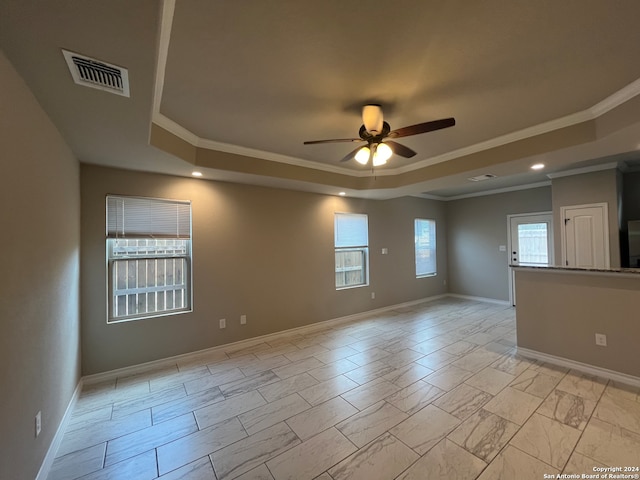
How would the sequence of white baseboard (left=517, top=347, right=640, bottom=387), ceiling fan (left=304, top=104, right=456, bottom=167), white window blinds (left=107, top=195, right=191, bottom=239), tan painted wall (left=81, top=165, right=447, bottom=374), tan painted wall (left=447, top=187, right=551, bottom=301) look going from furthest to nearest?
1. tan painted wall (left=447, top=187, right=551, bottom=301)
2. white window blinds (left=107, top=195, right=191, bottom=239)
3. tan painted wall (left=81, top=165, right=447, bottom=374)
4. white baseboard (left=517, top=347, right=640, bottom=387)
5. ceiling fan (left=304, top=104, right=456, bottom=167)

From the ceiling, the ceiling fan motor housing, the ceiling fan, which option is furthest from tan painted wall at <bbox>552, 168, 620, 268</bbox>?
the ceiling fan motor housing

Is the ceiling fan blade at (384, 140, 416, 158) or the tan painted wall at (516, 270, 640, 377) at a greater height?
the ceiling fan blade at (384, 140, 416, 158)

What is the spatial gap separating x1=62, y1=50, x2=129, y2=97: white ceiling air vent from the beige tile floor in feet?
8.05

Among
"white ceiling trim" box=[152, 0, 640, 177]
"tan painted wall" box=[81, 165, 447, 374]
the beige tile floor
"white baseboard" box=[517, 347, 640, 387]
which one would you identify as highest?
"white ceiling trim" box=[152, 0, 640, 177]

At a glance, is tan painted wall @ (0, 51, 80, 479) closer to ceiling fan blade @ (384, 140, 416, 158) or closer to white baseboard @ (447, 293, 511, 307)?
ceiling fan blade @ (384, 140, 416, 158)

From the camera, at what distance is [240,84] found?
2096 millimetres

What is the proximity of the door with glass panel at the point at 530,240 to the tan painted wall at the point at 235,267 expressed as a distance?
2.87 metres

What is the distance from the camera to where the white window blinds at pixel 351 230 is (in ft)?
16.8

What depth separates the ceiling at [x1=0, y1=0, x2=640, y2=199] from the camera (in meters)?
1.36

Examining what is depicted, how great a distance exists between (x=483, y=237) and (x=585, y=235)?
2.27 metres

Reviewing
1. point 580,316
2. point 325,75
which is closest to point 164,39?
point 325,75

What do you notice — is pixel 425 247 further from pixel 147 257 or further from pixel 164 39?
pixel 164 39

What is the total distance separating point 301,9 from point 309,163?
2543 millimetres

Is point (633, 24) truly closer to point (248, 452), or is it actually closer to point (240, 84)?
point (240, 84)
